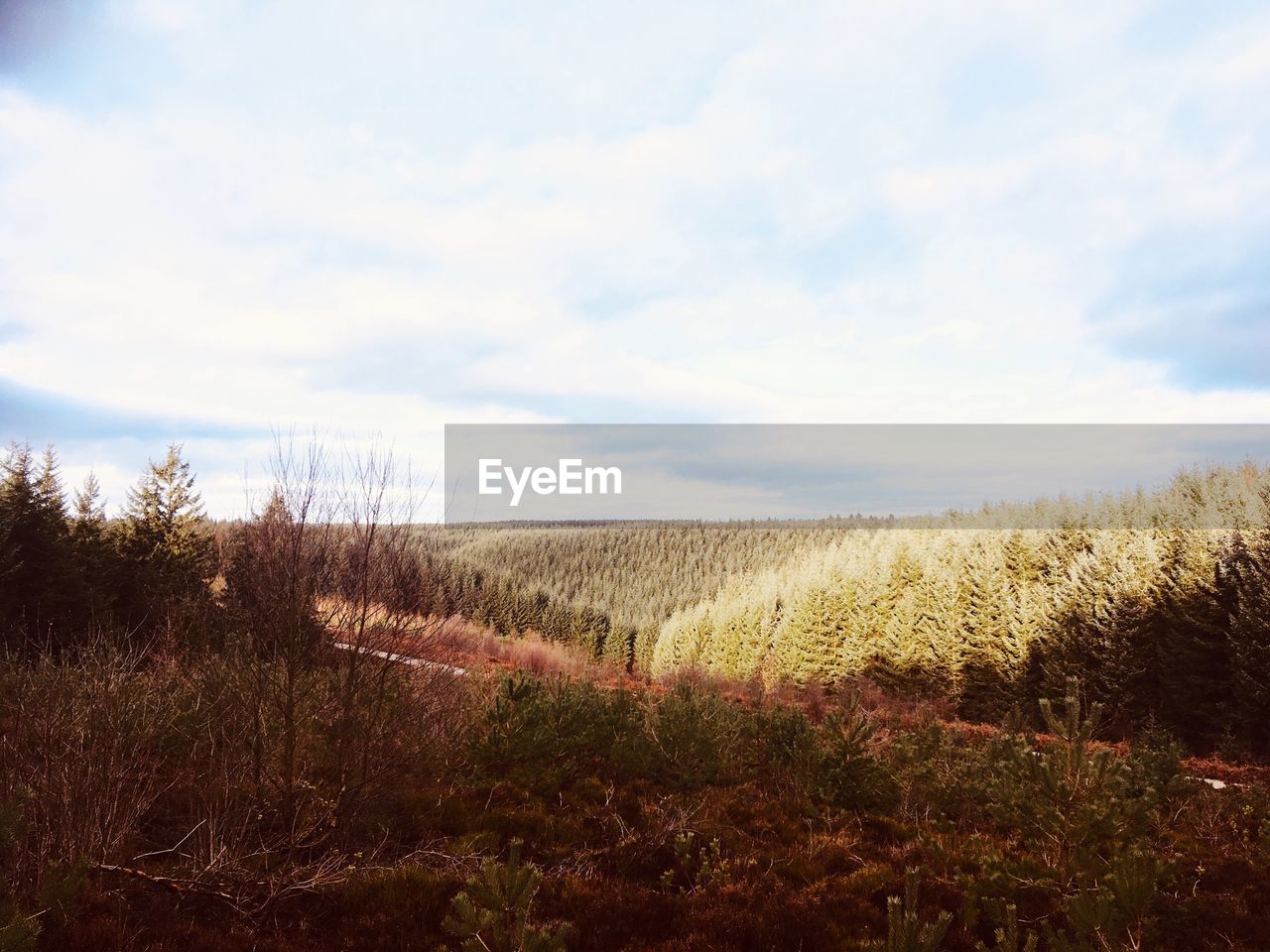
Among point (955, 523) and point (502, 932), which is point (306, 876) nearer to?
point (502, 932)

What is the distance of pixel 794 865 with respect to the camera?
21.2 ft

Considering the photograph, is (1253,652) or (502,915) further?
(1253,652)

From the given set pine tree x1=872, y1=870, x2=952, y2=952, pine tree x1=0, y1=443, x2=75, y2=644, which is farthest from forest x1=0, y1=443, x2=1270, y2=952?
pine tree x1=0, y1=443, x2=75, y2=644

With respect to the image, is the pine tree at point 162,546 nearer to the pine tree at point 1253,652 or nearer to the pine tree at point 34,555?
the pine tree at point 34,555

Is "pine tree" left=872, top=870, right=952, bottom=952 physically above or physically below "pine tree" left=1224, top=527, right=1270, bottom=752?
above

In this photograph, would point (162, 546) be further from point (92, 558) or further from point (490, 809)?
point (490, 809)

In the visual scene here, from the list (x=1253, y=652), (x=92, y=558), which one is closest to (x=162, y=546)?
(x=92, y=558)

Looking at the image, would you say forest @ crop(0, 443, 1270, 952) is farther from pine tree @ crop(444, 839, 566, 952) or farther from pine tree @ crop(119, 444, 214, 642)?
pine tree @ crop(119, 444, 214, 642)

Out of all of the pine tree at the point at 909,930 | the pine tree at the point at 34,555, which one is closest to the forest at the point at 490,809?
the pine tree at the point at 909,930

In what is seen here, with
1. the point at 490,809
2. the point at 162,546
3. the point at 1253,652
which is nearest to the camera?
the point at 490,809

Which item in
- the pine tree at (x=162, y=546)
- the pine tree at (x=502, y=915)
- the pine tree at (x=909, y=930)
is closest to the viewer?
the pine tree at (x=909, y=930)

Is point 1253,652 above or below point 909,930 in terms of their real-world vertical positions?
below

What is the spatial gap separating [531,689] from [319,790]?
3116mm

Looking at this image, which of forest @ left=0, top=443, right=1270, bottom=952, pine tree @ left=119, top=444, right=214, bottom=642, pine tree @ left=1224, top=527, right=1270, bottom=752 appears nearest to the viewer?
forest @ left=0, top=443, right=1270, bottom=952
